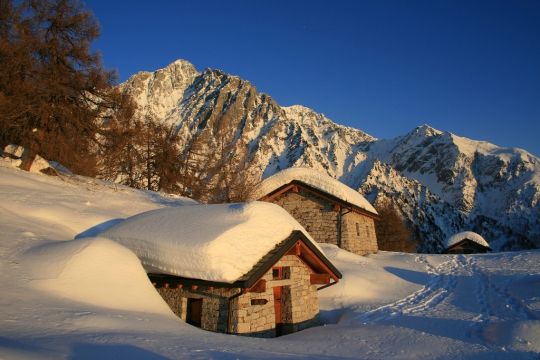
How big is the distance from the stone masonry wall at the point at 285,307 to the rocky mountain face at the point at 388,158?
75032mm

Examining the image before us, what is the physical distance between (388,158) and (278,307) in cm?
17983

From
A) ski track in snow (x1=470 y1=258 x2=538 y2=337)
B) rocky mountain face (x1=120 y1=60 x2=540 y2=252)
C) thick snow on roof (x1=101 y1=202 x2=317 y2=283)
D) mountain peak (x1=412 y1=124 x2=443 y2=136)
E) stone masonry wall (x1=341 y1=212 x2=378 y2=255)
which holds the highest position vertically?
mountain peak (x1=412 y1=124 x2=443 y2=136)

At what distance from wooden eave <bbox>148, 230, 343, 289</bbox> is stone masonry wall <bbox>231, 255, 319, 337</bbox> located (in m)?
0.32

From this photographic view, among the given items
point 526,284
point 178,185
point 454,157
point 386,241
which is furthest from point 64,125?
point 454,157

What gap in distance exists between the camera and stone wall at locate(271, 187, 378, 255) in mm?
20703

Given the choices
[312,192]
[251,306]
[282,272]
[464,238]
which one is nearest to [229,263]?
[251,306]

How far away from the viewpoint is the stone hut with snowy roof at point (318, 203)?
20.6 metres

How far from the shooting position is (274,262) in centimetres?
870

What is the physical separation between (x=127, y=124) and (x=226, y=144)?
35.9ft

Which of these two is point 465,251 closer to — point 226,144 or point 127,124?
point 226,144

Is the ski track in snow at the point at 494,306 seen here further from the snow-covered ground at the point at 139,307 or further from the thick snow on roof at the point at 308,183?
the thick snow on roof at the point at 308,183

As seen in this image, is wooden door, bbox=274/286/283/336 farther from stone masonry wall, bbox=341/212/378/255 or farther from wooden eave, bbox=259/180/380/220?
stone masonry wall, bbox=341/212/378/255

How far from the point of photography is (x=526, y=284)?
15.9 m

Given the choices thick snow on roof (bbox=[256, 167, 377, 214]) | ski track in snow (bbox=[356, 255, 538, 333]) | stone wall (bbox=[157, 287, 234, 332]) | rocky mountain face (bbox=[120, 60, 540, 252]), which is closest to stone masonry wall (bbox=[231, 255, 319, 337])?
stone wall (bbox=[157, 287, 234, 332])
